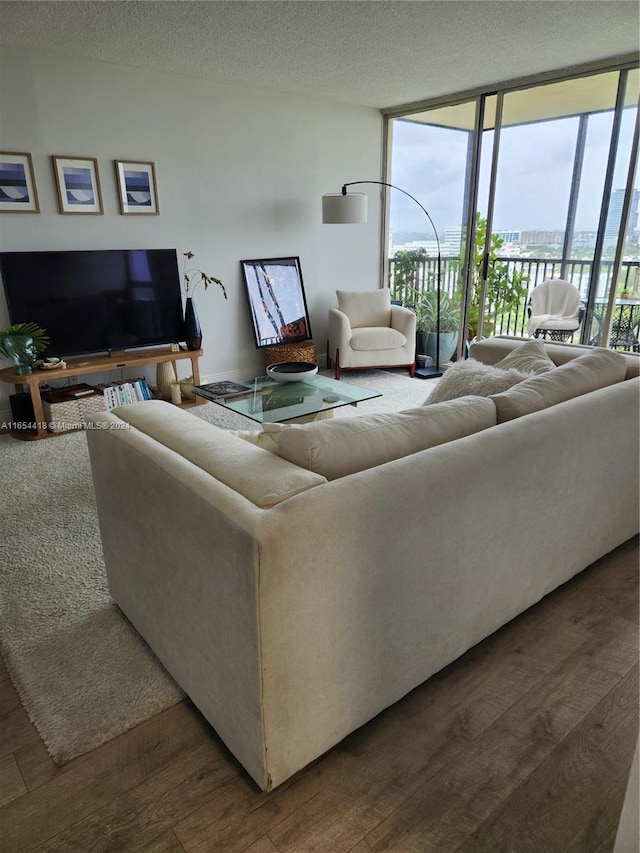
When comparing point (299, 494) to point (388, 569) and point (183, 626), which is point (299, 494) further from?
point (183, 626)

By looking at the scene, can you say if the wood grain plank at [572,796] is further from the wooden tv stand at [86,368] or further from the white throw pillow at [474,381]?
the wooden tv stand at [86,368]

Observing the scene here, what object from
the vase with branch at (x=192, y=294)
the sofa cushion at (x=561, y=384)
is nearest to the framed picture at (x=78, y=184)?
the vase with branch at (x=192, y=294)

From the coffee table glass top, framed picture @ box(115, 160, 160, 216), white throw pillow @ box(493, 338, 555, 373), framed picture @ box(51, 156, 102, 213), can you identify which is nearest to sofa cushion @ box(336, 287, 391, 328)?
framed picture @ box(115, 160, 160, 216)

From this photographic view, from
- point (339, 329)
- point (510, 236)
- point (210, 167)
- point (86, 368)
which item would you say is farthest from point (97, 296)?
point (510, 236)

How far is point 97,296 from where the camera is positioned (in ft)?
13.6

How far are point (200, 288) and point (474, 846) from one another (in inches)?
171

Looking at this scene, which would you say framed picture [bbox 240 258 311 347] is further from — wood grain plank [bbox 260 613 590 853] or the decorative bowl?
wood grain plank [bbox 260 613 590 853]

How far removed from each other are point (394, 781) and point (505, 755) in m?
0.31

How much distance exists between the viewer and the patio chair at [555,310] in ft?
15.8

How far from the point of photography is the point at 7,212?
12.4 feet

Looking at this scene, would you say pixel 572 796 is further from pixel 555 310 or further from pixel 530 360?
pixel 555 310

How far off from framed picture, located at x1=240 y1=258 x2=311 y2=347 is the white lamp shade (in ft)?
1.92

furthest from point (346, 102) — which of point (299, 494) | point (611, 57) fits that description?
point (299, 494)

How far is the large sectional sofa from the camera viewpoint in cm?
120
